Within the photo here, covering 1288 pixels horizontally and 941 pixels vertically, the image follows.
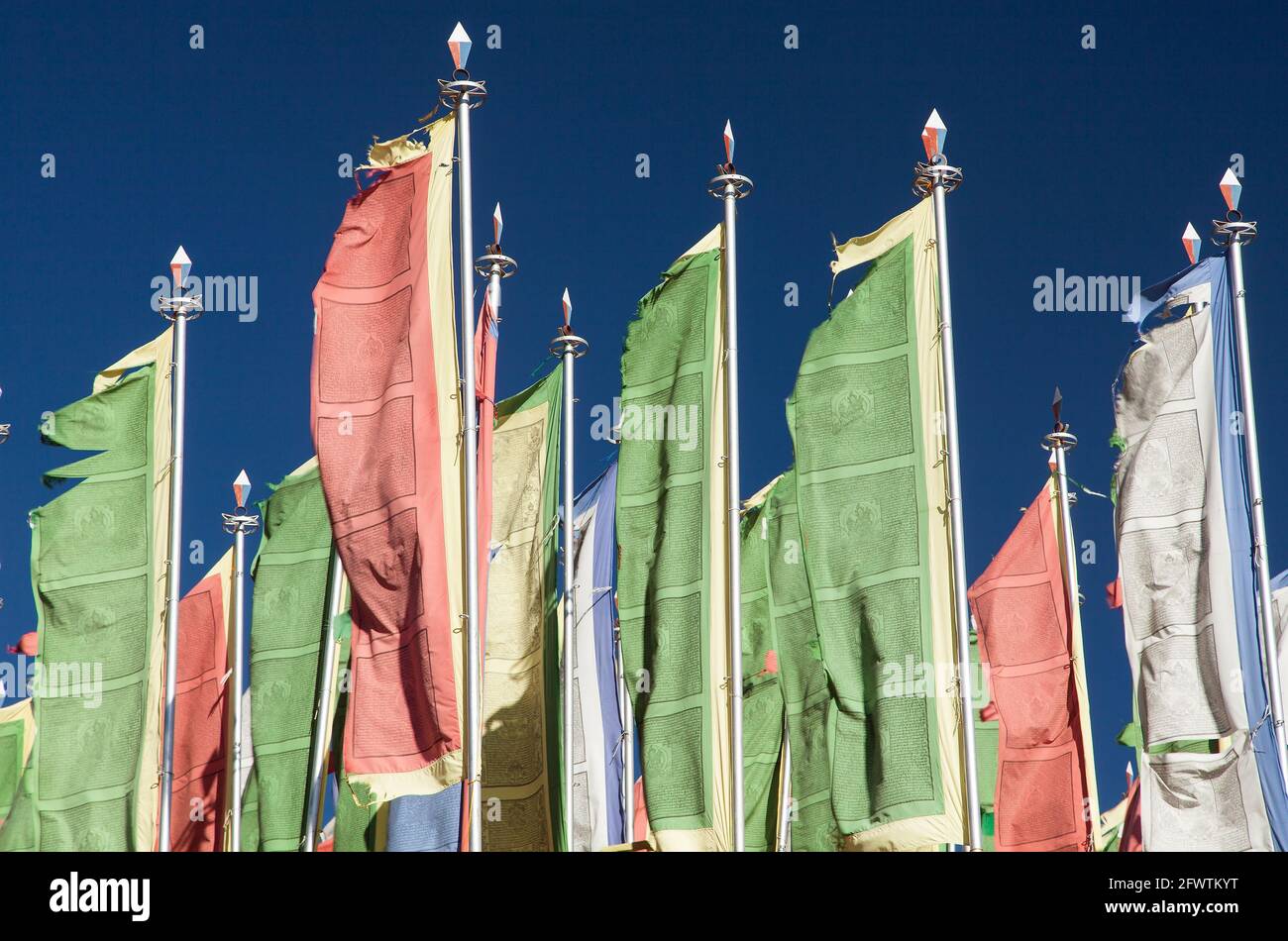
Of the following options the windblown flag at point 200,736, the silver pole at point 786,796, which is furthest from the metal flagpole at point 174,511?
the silver pole at point 786,796

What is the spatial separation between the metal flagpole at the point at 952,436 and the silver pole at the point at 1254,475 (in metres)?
3.39

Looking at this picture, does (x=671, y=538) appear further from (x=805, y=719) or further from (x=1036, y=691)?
(x=1036, y=691)

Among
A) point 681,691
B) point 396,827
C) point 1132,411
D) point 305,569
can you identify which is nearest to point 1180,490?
point 1132,411

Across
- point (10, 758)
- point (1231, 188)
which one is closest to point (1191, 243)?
point (1231, 188)

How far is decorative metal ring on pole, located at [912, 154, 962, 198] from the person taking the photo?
17.0m

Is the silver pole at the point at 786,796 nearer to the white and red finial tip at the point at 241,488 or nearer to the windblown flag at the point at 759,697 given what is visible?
the windblown flag at the point at 759,697

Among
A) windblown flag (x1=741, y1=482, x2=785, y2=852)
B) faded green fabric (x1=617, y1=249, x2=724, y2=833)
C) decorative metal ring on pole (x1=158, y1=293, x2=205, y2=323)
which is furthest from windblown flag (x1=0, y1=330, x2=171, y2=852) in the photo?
windblown flag (x1=741, y1=482, x2=785, y2=852)

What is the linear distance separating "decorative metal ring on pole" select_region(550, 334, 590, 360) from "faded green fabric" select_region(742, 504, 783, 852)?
350 cm

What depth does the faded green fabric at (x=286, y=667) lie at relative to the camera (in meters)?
19.6

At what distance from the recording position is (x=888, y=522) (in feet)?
50.5

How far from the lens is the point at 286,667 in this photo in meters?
20.0

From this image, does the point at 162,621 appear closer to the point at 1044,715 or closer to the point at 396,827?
the point at 396,827

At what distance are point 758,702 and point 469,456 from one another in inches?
331

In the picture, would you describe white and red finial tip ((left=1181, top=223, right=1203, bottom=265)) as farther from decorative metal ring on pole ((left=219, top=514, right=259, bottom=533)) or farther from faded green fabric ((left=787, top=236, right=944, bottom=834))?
decorative metal ring on pole ((left=219, top=514, right=259, bottom=533))
